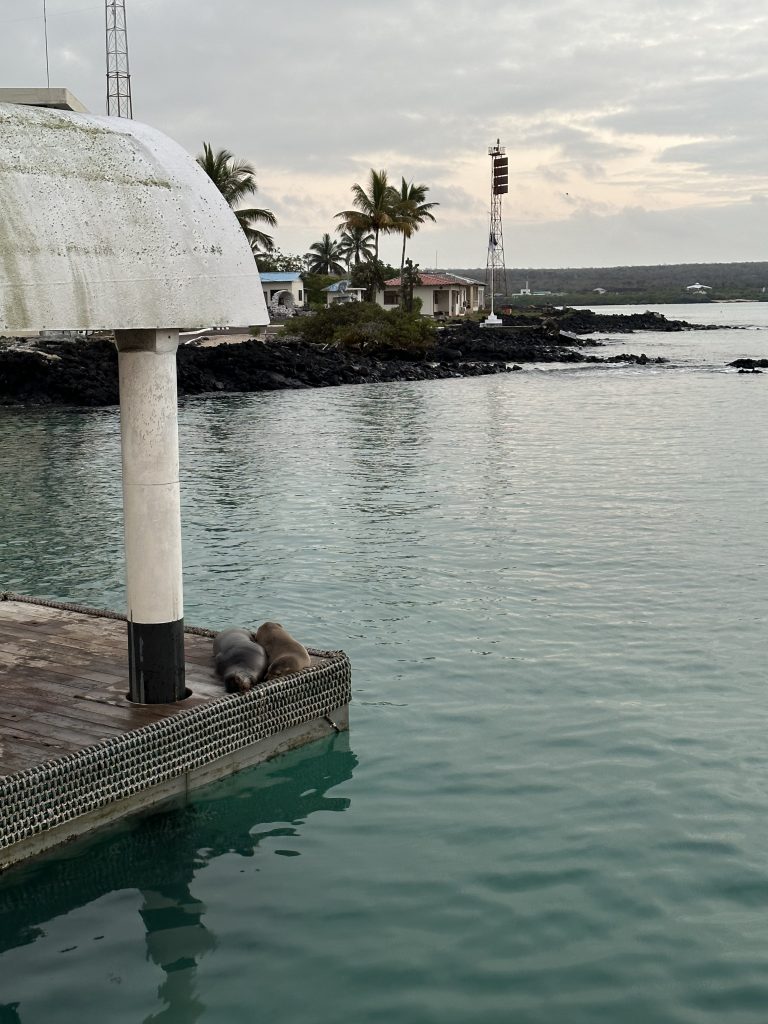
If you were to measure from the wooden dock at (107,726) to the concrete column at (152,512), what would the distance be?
28 centimetres

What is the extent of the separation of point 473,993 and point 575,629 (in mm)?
6053

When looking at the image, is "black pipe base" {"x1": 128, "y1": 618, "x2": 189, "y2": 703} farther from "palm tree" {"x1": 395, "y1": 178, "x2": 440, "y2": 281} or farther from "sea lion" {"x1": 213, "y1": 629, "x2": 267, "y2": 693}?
"palm tree" {"x1": 395, "y1": 178, "x2": 440, "y2": 281}

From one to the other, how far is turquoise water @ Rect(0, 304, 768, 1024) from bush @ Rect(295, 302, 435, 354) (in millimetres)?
37928

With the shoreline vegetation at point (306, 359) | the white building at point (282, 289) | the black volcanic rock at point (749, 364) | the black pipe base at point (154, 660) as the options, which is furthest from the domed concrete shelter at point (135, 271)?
the white building at point (282, 289)

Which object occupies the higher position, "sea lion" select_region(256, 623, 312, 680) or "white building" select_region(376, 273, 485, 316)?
"white building" select_region(376, 273, 485, 316)

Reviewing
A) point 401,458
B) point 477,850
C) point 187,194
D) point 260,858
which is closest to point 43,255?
point 187,194

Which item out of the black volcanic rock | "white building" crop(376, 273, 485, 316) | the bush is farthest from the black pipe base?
"white building" crop(376, 273, 485, 316)

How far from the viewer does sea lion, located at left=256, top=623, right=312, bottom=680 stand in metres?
8.02

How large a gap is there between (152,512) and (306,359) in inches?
1602

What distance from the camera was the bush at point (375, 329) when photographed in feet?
183

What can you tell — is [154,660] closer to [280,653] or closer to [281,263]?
[280,653]

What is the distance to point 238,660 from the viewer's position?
26.1ft

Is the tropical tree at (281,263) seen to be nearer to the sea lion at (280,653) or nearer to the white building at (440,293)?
the white building at (440,293)

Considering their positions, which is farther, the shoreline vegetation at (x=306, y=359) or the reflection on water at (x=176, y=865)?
the shoreline vegetation at (x=306, y=359)
